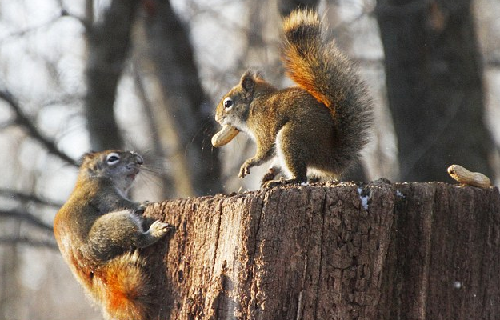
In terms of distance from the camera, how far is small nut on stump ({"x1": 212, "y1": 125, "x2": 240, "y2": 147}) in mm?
3881

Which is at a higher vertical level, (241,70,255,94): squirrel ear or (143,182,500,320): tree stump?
(241,70,255,94): squirrel ear

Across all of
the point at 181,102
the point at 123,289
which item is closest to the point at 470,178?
the point at 123,289

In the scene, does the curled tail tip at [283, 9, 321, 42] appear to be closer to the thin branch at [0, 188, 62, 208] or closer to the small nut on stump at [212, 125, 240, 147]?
the small nut on stump at [212, 125, 240, 147]

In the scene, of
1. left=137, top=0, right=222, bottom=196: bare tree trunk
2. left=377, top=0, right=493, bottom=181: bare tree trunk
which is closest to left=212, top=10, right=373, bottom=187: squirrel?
→ left=377, top=0, right=493, bottom=181: bare tree trunk

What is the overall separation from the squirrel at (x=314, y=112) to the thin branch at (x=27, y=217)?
3.61 metres

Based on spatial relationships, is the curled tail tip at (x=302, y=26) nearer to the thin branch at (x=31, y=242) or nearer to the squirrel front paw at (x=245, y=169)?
the squirrel front paw at (x=245, y=169)

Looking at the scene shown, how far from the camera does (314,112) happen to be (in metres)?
3.31

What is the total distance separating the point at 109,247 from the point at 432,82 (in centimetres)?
390

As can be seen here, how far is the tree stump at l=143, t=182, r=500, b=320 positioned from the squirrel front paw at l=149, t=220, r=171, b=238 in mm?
344

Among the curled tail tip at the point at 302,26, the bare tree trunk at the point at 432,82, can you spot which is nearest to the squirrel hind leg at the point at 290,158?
the curled tail tip at the point at 302,26

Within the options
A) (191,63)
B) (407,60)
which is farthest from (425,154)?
(191,63)

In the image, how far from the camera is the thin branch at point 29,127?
261 inches

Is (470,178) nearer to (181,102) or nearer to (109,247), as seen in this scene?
(109,247)

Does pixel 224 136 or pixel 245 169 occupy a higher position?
pixel 224 136
